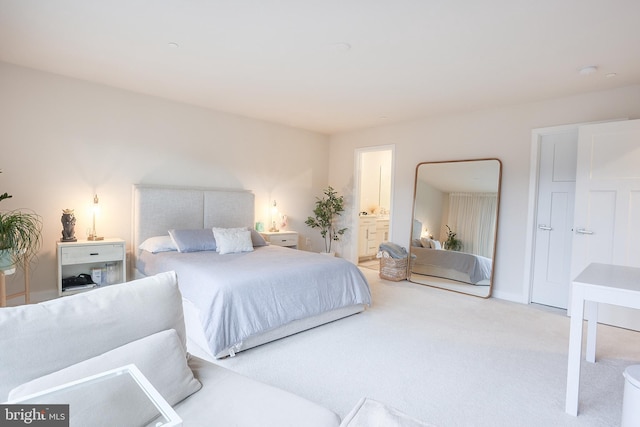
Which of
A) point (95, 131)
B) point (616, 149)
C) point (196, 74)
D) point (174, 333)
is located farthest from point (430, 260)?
point (95, 131)

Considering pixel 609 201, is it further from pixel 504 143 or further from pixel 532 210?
pixel 504 143

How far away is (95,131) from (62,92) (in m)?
0.48

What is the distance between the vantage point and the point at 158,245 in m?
3.91

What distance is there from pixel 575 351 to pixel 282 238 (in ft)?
13.2

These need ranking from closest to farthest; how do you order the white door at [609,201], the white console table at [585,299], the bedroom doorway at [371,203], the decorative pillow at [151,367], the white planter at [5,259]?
the decorative pillow at [151,367]
the white console table at [585,299]
the white planter at [5,259]
the white door at [609,201]
the bedroom doorway at [371,203]

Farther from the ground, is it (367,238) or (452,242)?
(452,242)

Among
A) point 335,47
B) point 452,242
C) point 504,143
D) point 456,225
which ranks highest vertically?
point 335,47

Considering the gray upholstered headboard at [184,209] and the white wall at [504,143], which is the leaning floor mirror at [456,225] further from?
the gray upholstered headboard at [184,209]

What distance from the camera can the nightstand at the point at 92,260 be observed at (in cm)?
351

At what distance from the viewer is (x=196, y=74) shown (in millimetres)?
3520

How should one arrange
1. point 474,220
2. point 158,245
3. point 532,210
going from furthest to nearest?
point 474,220 → point 532,210 → point 158,245

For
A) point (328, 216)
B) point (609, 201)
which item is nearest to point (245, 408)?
point (609, 201)

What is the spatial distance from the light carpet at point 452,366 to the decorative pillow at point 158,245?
70.9 inches

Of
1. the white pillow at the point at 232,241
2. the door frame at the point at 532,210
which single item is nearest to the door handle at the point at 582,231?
the door frame at the point at 532,210
